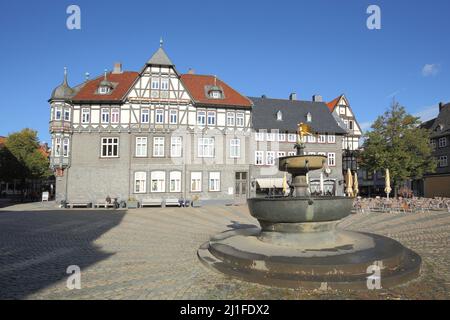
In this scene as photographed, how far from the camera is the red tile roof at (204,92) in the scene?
3356 centimetres

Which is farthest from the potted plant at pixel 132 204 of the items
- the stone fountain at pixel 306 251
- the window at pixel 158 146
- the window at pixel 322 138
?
the window at pixel 322 138

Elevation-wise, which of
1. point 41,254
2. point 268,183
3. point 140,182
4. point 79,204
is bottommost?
point 41,254

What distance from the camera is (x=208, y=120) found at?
109 ft

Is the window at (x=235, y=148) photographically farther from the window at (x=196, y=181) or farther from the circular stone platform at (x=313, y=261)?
the circular stone platform at (x=313, y=261)

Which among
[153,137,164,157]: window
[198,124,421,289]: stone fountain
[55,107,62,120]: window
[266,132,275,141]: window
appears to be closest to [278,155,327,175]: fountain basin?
[198,124,421,289]: stone fountain

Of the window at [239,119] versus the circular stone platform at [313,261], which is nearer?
the circular stone platform at [313,261]

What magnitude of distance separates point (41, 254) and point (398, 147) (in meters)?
37.1

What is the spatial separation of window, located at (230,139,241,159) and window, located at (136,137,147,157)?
362 inches

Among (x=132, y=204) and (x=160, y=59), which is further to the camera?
(x=160, y=59)

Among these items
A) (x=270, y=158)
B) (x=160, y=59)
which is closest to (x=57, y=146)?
(x=160, y=59)

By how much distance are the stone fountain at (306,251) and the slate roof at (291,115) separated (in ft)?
90.3

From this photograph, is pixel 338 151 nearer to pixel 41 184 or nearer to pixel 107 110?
pixel 107 110

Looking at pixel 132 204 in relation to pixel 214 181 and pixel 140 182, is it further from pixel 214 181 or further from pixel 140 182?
pixel 214 181

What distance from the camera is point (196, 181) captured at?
3247 centimetres
